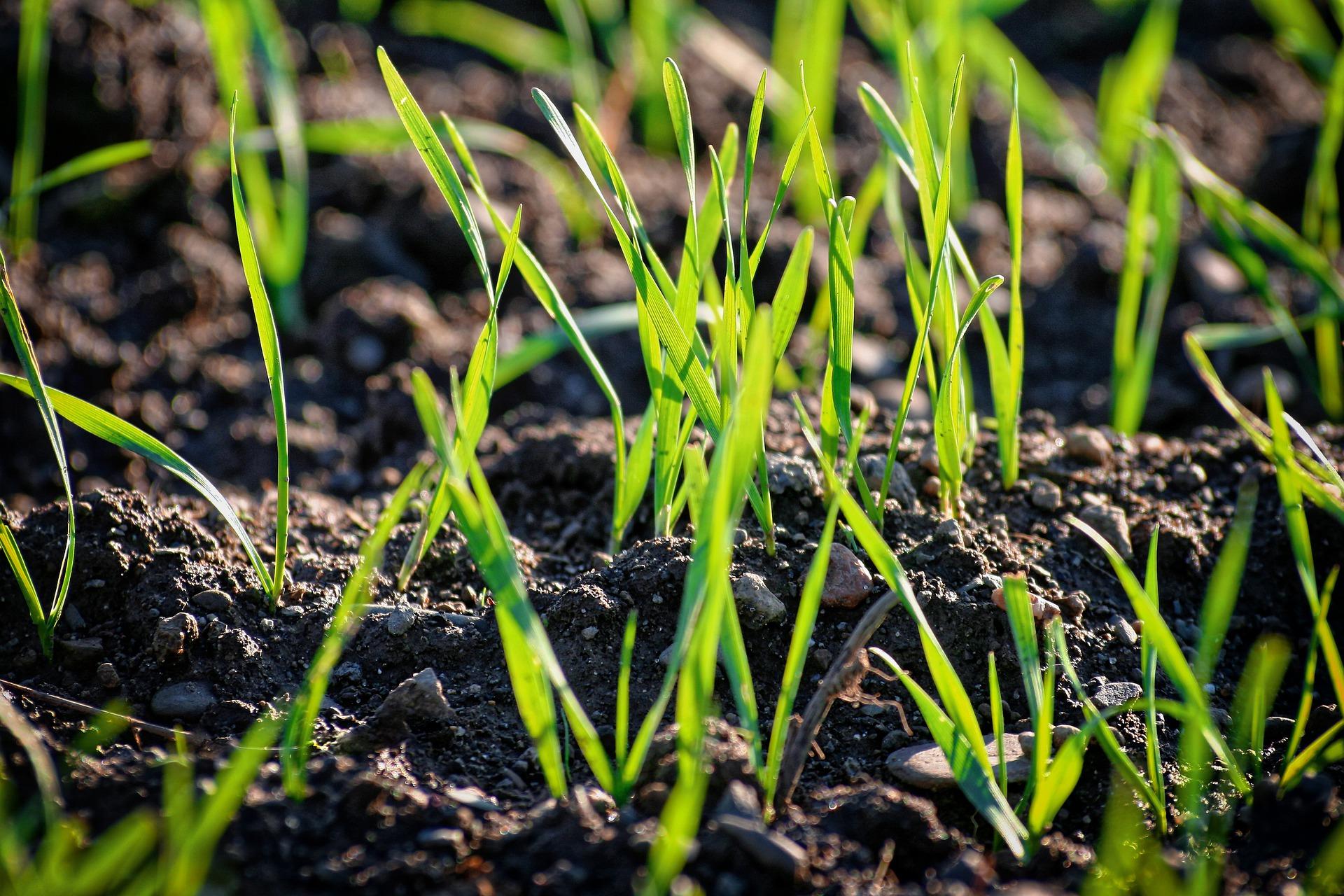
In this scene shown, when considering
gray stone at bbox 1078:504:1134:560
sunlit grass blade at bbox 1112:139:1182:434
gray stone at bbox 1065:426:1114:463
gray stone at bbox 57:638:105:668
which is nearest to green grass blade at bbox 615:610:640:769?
gray stone at bbox 57:638:105:668

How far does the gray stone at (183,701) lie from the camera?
959mm

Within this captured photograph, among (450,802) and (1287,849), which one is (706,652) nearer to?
(450,802)

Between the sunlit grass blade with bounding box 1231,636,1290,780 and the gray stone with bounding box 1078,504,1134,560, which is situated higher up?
the gray stone with bounding box 1078,504,1134,560

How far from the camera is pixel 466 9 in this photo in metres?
2.60

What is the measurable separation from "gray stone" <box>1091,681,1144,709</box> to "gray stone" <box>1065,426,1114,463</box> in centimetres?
37

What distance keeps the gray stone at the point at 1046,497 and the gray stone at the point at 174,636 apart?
3.00 feet

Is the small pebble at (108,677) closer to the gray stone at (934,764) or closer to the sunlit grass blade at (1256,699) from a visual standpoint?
the gray stone at (934,764)

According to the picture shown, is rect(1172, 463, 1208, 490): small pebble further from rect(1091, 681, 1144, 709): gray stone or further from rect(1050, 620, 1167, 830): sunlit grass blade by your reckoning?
rect(1050, 620, 1167, 830): sunlit grass blade

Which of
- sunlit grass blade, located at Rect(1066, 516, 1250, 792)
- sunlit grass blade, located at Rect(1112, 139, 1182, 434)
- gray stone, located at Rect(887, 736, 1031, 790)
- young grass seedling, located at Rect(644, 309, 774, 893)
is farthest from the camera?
sunlit grass blade, located at Rect(1112, 139, 1182, 434)

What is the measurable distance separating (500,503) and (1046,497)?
2.24 feet

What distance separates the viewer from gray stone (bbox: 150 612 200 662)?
99cm

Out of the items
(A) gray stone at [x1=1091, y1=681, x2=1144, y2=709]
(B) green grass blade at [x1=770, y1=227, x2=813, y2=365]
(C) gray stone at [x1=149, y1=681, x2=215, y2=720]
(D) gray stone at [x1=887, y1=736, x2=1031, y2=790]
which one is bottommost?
(C) gray stone at [x1=149, y1=681, x2=215, y2=720]

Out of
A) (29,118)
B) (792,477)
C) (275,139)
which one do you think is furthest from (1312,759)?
(29,118)

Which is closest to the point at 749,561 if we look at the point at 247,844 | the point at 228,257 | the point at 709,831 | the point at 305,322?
the point at 709,831
